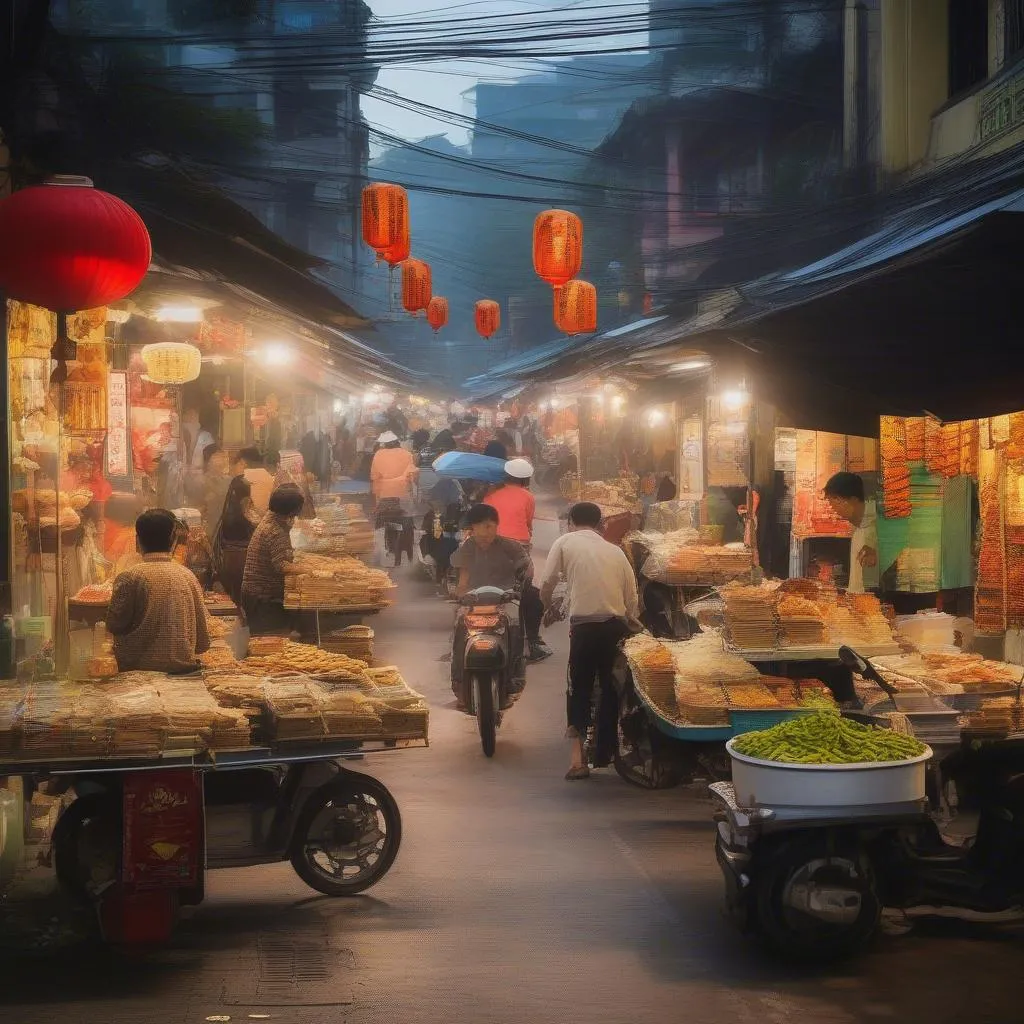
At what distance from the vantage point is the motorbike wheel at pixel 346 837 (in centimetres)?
718

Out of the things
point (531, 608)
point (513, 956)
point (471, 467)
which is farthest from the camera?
point (471, 467)

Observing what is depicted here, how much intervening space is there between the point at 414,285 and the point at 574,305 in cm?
298

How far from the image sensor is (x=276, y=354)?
2116cm

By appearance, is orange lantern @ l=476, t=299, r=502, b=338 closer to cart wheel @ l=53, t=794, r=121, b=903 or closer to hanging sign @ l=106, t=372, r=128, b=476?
hanging sign @ l=106, t=372, r=128, b=476

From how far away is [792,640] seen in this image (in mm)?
9617

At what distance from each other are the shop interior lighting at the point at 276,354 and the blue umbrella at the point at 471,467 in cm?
301

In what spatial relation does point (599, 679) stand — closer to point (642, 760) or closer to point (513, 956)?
point (642, 760)

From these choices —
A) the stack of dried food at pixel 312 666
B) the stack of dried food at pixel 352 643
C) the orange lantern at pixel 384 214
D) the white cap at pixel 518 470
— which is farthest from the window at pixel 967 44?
the stack of dried food at pixel 312 666

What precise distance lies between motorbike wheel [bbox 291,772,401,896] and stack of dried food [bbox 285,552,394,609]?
489 centimetres

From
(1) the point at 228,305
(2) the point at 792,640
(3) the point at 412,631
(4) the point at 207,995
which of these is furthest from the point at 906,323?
(3) the point at 412,631

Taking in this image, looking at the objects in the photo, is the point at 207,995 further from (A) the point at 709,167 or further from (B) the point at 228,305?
(A) the point at 709,167

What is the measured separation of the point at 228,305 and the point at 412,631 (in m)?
5.26

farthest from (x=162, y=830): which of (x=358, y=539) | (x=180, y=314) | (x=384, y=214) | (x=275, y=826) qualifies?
(x=384, y=214)

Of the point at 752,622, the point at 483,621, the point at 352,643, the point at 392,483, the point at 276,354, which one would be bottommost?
the point at 352,643
